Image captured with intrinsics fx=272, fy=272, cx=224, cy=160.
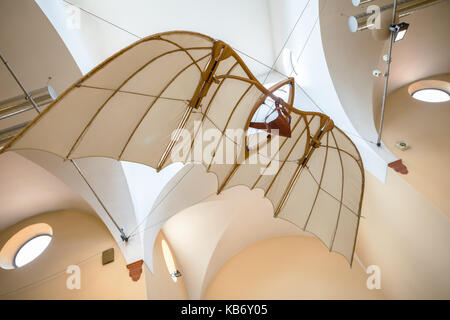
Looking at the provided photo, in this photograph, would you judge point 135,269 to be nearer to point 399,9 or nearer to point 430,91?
point 399,9

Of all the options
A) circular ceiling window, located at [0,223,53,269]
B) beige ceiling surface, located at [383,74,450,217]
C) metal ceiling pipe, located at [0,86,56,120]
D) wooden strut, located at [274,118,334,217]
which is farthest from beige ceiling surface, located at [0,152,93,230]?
beige ceiling surface, located at [383,74,450,217]

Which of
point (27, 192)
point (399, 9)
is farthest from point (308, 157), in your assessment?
point (27, 192)

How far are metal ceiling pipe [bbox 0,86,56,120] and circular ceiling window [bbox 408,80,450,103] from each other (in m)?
6.75

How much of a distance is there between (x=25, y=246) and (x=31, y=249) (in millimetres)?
240

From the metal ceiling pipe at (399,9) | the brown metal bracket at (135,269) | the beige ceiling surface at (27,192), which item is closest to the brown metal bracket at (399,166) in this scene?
the metal ceiling pipe at (399,9)

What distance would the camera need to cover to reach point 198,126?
12.8ft

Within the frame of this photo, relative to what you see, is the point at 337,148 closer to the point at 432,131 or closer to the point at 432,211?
the point at 432,211

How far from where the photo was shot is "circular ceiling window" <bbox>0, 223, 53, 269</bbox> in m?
6.21

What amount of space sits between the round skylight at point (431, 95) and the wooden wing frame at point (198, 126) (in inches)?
112

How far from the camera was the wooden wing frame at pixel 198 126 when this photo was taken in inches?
109

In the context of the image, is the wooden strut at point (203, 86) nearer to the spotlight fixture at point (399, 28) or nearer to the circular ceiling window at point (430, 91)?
the spotlight fixture at point (399, 28)

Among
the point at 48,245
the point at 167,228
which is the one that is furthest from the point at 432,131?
the point at 48,245
